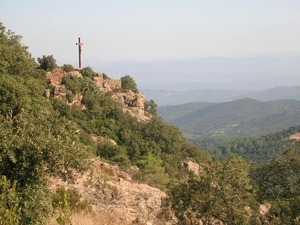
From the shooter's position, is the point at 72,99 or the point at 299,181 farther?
the point at 72,99

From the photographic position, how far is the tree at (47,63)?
3856cm

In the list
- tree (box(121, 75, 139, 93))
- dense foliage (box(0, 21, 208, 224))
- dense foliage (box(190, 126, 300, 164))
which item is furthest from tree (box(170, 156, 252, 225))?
dense foliage (box(190, 126, 300, 164))

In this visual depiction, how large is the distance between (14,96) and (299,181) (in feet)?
46.2

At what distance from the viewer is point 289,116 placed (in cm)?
19262

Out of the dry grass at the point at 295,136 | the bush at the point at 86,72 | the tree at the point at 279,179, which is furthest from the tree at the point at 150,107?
the dry grass at the point at 295,136

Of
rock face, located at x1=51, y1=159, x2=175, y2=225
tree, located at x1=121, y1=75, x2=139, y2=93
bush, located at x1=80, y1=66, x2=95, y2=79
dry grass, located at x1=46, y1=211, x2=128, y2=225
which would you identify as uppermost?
bush, located at x1=80, y1=66, x2=95, y2=79

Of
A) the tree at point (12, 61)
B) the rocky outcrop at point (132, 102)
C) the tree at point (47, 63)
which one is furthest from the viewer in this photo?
the rocky outcrop at point (132, 102)

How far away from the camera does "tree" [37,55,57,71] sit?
127ft

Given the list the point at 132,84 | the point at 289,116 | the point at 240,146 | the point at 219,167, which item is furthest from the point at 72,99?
the point at 289,116

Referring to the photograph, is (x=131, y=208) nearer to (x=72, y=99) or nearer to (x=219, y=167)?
(x=219, y=167)

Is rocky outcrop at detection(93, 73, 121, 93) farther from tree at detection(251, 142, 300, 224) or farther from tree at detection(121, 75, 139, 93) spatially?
tree at detection(251, 142, 300, 224)

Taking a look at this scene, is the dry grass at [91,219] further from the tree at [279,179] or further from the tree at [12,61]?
the tree at [12,61]

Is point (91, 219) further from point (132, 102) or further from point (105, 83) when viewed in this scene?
point (105, 83)

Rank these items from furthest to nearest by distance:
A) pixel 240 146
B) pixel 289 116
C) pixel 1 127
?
1. pixel 289 116
2. pixel 240 146
3. pixel 1 127
